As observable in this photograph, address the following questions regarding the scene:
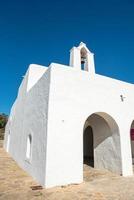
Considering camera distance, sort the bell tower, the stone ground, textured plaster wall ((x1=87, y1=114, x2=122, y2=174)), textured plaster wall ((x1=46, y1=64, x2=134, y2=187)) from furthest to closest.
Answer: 1. the bell tower
2. textured plaster wall ((x1=87, y1=114, x2=122, y2=174))
3. textured plaster wall ((x1=46, y1=64, x2=134, y2=187))
4. the stone ground

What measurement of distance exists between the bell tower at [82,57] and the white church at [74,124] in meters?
0.07

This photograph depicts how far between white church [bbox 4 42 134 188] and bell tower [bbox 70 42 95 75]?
2.6 inches

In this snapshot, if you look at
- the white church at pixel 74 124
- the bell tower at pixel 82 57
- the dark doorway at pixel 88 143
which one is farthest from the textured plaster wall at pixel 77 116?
the dark doorway at pixel 88 143

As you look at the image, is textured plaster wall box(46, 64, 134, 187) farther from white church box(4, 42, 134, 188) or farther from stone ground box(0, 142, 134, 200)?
stone ground box(0, 142, 134, 200)

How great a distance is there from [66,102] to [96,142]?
12.6 feet

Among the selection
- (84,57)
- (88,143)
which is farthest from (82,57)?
(88,143)

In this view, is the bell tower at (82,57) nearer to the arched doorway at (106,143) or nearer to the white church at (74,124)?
the white church at (74,124)

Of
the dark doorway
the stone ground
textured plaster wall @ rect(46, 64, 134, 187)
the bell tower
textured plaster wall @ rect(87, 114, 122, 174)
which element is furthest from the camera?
the dark doorway

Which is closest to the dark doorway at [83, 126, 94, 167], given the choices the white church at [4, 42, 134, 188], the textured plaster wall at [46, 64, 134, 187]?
the white church at [4, 42, 134, 188]

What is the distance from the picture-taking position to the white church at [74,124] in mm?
6273

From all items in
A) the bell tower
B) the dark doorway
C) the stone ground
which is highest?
the bell tower

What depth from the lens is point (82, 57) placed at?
11.3 m

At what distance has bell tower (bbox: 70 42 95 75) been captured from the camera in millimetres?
10031

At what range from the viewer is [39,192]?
213 inches
